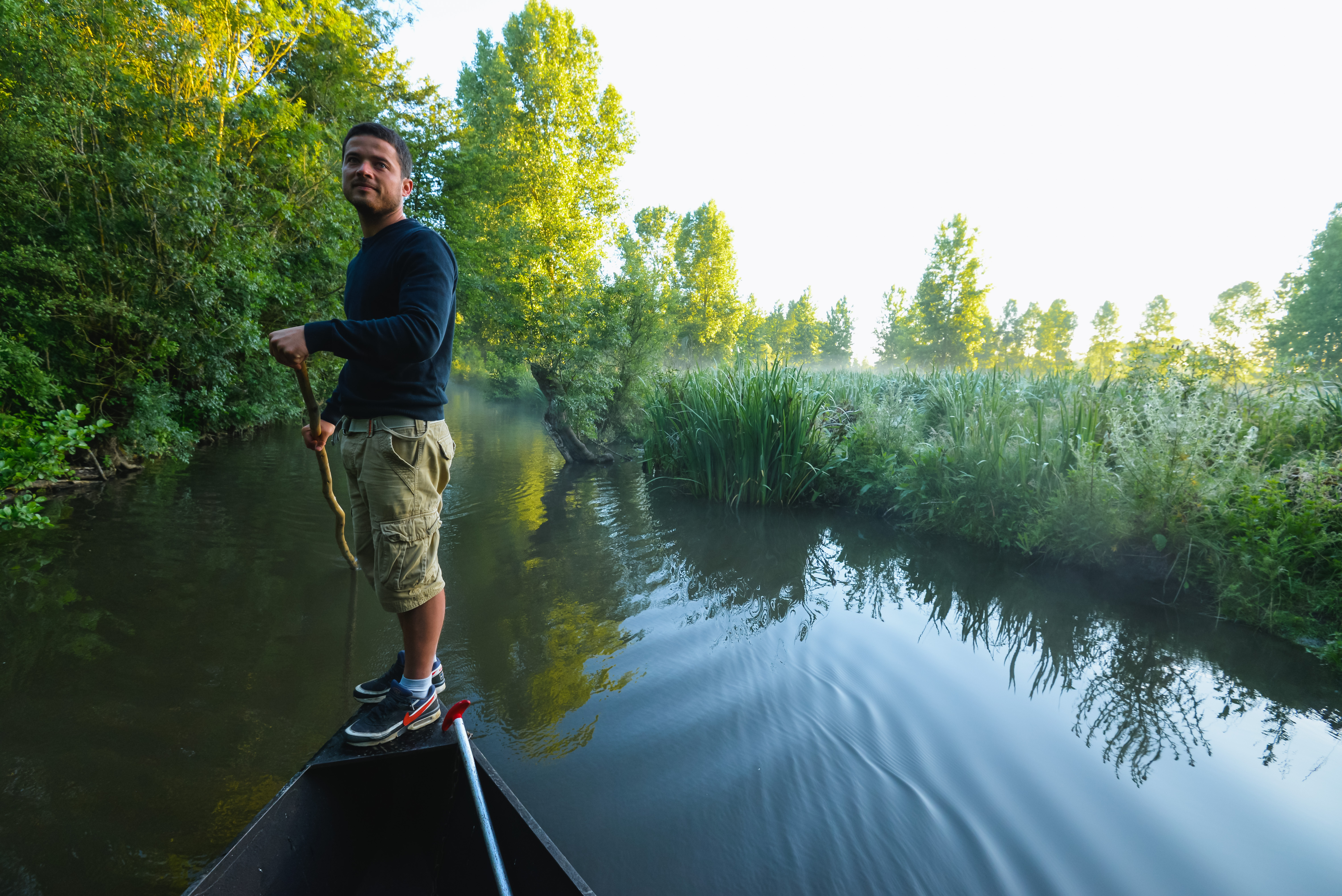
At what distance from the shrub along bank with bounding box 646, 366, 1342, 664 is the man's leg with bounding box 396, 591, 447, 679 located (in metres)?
4.88

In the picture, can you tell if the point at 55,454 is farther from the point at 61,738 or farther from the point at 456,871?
the point at 456,871

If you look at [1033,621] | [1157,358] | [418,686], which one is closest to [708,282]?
[1157,358]

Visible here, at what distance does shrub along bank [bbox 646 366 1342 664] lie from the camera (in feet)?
12.0

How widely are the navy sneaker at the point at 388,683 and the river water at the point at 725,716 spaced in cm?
44

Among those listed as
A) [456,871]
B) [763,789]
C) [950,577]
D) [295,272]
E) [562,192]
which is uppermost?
[562,192]

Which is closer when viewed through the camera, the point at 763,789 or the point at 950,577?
the point at 763,789

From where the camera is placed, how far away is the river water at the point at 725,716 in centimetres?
183

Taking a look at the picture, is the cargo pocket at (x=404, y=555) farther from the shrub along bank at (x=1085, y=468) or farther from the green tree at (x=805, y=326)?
the green tree at (x=805, y=326)

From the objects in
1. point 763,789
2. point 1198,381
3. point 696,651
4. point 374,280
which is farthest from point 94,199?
point 1198,381

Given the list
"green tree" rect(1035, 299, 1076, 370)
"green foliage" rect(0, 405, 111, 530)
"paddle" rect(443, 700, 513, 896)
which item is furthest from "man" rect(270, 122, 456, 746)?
"green tree" rect(1035, 299, 1076, 370)

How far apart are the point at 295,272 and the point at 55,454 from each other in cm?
727

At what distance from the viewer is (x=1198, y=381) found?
17.5 feet

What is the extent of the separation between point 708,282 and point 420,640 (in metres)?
31.0

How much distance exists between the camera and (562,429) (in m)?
12.0
